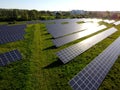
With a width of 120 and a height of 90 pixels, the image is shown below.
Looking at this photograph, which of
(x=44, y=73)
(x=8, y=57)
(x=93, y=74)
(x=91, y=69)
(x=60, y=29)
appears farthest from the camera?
(x=60, y=29)

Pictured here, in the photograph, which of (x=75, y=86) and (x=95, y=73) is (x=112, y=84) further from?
(x=75, y=86)

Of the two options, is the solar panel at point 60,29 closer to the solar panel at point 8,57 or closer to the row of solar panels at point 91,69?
the row of solar panels at point 91,69

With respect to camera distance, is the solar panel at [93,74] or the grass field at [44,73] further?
the grass field at [44,73]

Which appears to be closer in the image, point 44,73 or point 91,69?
point 91,69

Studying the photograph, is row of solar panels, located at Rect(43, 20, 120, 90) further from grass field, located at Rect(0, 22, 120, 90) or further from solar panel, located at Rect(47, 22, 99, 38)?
solar panel, located at Rect(47, 22, 99, 38)

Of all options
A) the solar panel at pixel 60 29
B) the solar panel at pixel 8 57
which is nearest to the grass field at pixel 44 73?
the solar panel at pixel 8 57

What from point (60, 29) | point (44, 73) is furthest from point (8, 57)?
point (60, 29)

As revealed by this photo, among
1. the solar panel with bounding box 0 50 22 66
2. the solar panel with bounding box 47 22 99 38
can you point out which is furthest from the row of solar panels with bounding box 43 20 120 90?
the solar panel with bounding box 47 22 99 38

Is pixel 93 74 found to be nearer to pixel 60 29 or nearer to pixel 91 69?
pixel 91 69

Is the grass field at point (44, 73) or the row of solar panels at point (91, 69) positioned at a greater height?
the row of solar panels at point (91, 69)
